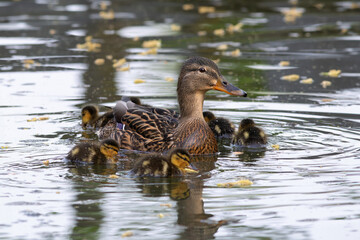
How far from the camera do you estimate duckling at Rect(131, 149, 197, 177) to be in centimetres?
618

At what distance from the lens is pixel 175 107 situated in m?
9.11

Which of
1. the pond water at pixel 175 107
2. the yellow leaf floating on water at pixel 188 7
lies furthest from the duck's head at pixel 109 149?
the yellow leaf floating on water at pixel 188 7

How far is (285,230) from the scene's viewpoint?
486 cm

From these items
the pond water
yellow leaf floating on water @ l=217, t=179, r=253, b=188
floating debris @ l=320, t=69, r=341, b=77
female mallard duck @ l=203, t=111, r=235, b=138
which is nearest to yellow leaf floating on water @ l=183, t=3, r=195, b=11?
the pond water

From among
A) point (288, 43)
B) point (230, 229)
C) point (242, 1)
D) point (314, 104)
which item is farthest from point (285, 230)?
point (242, 1)

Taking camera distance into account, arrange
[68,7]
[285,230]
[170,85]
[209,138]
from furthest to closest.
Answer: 1. [68,7]
2. [170,85]
3. [209,138]
4. [285,230]

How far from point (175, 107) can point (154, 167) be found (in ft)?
9.77

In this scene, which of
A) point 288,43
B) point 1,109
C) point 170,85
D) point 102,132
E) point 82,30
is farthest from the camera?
point 82,30

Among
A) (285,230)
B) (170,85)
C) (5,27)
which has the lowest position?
(285,230)

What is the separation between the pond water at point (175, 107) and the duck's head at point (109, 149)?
0.11 m

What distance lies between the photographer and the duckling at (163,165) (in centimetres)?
618

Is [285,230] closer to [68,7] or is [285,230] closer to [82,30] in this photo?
[82,30]

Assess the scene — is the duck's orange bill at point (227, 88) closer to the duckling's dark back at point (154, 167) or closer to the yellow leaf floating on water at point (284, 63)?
the duckling's dark back at point (154, 167)

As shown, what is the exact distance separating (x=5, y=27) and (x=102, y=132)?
24.6ft
